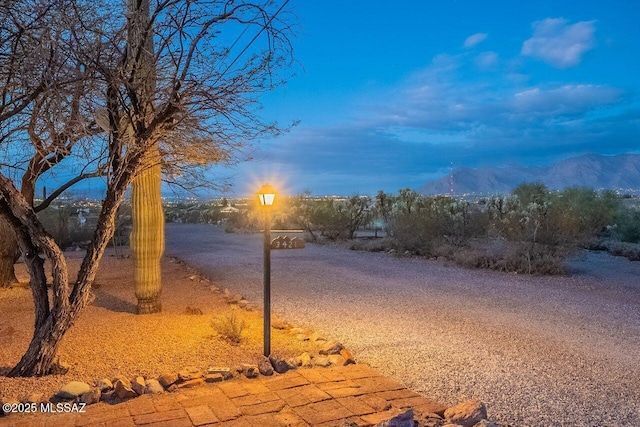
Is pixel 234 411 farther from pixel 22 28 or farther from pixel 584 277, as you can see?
pixel 584 277

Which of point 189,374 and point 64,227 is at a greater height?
point 64,227

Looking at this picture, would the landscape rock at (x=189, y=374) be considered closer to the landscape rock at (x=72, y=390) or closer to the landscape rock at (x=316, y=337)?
the landscape rock at (x=72, y=390)

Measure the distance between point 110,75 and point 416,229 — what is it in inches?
558

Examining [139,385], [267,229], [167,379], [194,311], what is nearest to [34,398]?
[139,385]

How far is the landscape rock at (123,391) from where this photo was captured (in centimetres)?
451

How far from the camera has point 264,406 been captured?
4.31 m

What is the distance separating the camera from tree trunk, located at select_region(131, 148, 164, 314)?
8.03 m

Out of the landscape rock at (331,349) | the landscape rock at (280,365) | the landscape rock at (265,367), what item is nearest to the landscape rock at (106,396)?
the landscape rock at (265,367)

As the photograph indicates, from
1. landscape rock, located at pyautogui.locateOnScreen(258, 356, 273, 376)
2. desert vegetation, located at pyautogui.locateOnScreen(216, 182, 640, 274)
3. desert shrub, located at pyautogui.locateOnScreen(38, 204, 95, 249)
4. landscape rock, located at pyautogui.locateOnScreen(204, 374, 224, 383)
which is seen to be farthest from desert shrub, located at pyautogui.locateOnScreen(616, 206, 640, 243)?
landscape rock, located at pyautogui.locateOnScreen(204, 374, 224, 383)

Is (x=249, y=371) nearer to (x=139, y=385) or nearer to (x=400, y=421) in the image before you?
(x=139, y=385)

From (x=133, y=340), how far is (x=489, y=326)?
4707 mm

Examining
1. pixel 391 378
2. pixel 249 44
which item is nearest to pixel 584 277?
pixel 391 378

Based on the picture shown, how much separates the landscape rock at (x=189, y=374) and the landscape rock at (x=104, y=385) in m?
0.57

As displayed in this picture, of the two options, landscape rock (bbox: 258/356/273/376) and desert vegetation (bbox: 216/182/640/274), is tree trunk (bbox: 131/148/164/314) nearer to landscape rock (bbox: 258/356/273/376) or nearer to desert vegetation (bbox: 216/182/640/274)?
landscape rock (bbox: 258/356/273/376)
